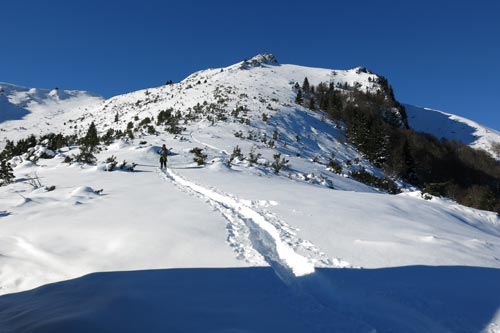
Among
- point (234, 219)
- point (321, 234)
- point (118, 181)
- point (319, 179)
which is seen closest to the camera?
point (321, 234)

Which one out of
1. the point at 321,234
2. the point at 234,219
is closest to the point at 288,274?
the point at 321,234

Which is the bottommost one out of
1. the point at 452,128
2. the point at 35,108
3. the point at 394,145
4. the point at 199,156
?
the point at 199,156

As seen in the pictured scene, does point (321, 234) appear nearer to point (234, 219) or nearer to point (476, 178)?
point (234, 219)

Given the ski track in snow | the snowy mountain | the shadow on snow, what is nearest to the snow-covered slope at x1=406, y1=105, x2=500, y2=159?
the snowy mountain

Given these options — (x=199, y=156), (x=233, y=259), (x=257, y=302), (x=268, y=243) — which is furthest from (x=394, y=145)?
(x=257, y=302)

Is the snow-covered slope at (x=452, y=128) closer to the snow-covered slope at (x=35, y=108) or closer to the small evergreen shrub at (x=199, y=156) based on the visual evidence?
the small evergreen shrub at (x=199, y=156)

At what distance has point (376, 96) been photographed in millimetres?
50969

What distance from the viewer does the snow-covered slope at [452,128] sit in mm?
66688

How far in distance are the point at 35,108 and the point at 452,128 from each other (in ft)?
293

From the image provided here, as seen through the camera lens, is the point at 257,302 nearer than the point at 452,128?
Yes

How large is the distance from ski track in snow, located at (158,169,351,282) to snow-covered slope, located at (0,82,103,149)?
3658 centimetres

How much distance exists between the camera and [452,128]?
73.9 metres

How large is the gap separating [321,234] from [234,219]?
74.6 inches

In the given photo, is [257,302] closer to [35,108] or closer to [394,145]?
[394,145]
